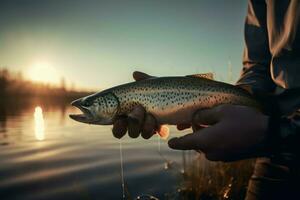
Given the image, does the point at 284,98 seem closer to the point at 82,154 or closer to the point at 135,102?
the point at 135,102

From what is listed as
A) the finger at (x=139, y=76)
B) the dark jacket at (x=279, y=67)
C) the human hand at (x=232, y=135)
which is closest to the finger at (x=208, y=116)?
the human hand at (x=232, y=135)

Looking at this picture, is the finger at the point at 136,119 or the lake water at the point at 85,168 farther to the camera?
the lake water at the point at 85,168

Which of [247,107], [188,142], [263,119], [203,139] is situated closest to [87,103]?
[188,142]

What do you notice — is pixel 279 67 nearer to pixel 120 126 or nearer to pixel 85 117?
pixel 120 126

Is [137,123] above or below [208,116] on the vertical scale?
below

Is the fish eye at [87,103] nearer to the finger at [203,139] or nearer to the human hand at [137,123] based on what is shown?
the human hand at [137,123]
